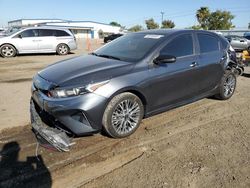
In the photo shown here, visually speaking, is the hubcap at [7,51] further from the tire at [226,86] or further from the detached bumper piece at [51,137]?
the tire at [226,86]

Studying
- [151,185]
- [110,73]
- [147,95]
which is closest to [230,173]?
[151,185]

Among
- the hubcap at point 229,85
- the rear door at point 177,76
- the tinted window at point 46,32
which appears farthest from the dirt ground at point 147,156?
the tinted window at point 46,32

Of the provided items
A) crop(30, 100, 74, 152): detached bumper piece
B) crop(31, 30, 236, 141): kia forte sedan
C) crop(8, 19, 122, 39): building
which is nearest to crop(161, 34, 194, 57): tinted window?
crop(31, 30, 236, 141): kia forte sedan

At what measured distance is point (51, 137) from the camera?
389 cm

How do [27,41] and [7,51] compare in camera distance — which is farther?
[27,41]

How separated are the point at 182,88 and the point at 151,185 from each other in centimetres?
233

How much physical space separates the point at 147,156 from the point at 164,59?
1622 mm

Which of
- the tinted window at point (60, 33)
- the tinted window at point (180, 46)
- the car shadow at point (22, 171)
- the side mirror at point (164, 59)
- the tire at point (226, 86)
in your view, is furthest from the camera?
the tinted window at point (60, 33)

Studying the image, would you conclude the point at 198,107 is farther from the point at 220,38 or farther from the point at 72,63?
the point at 72,63

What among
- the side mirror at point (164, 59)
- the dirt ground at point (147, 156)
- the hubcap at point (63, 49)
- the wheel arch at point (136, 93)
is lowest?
the dirt ground at point (147, 156)

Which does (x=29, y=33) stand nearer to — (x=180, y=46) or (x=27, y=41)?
(x=27, y=41)

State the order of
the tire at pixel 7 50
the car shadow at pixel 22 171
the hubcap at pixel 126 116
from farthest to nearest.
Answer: the tire at pixel 7 50
the hubcap at pixel 126 116
the car shadow at pixel 22 171

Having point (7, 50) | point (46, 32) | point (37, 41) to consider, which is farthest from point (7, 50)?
point (46, 32)

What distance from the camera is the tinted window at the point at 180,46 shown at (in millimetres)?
4922
